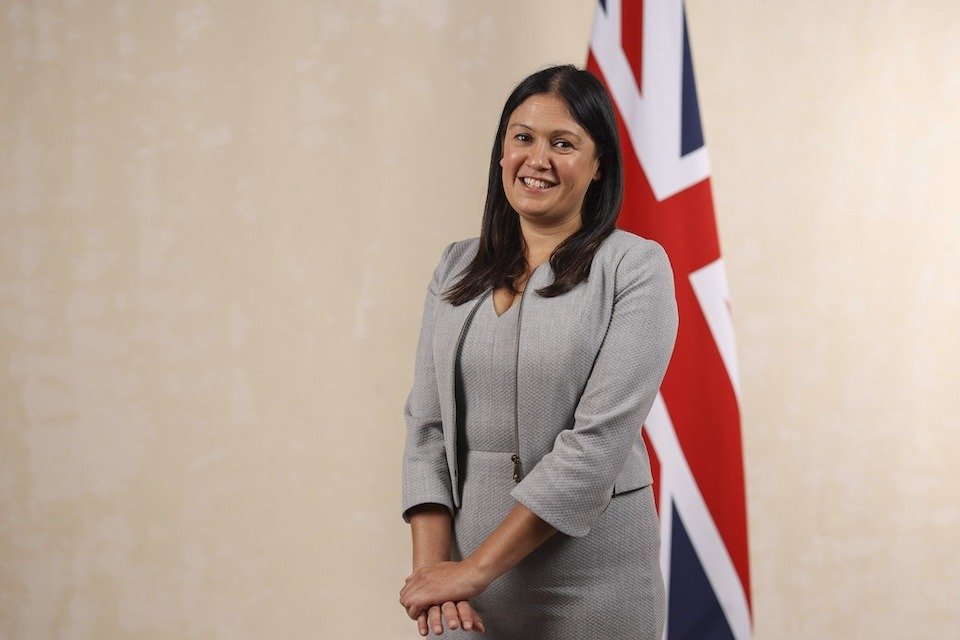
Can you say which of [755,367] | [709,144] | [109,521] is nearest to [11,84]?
[109,521]

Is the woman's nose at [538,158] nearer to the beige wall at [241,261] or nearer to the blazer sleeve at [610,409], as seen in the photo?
the blazer sleeve at [610,409]

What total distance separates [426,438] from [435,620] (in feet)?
0.93

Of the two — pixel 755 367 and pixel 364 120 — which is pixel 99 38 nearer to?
pixel 364 120

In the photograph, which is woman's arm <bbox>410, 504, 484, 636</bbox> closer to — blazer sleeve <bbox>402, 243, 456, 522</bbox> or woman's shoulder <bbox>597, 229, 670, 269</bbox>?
blazer sleeve <bbox>402, 243, 456, 522</bbox>

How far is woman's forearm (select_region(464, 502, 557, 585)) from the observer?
1.26 m

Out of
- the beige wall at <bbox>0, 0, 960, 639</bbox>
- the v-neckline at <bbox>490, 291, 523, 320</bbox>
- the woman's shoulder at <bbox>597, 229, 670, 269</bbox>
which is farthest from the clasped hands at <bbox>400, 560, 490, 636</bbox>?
the beige wall at <bbox>0, 0, 960, 639</bbox>

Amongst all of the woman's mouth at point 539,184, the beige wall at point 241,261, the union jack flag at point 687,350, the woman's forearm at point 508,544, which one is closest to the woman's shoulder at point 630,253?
the woman's mouth at point 539,184

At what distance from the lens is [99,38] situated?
2387mm

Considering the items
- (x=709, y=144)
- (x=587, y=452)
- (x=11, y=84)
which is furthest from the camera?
(x=709, y=144)

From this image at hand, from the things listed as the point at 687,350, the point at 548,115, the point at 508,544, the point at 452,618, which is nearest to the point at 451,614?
the point at 452,618

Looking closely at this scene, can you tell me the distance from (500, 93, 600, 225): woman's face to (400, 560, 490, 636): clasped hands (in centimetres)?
50

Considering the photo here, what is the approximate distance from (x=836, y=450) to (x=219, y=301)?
5.52 feet

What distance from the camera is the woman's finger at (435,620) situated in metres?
1.25

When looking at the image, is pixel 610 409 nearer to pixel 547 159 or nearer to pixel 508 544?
pixel 508 544
